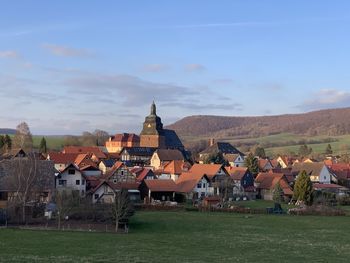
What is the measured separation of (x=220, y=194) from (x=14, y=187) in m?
30.7

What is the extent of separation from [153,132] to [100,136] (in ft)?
152

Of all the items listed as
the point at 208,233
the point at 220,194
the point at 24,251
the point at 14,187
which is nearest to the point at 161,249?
the point at 24,251

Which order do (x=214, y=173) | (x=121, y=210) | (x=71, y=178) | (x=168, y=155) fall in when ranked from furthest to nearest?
(x=168, y=155), (x=214, y=173), (x=71, y=178), (x=121, y=210)

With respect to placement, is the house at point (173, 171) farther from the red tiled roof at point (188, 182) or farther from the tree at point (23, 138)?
the tree at point (23, 138)

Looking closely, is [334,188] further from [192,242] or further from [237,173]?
[192,242]

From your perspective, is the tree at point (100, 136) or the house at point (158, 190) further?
the tree at point (100, 136)

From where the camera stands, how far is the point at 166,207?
194 ft

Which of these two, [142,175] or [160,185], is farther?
[142,175]

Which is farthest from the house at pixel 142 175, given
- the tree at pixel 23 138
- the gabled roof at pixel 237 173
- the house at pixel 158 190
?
the tree at pixel 23 138

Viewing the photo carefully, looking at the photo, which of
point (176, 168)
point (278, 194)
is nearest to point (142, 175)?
point (176, 168)

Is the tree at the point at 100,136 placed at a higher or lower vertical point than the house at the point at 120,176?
higher

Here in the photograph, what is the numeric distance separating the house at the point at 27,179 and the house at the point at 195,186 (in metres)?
18.2

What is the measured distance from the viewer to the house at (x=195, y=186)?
71875mm

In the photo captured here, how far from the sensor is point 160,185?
229ft
